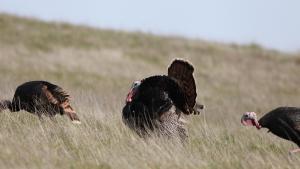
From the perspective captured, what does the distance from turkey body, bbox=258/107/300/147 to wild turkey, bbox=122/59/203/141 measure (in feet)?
3.05

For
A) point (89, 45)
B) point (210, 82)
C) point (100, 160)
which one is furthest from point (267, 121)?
point (89, 45)

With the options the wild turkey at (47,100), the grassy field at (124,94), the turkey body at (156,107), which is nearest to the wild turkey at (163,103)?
the turkey body at (156,107)

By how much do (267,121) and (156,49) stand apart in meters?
21.6

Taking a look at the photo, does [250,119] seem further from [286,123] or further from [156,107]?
[156,107]

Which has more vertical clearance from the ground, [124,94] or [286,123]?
[286,123]

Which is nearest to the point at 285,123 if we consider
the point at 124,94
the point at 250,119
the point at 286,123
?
the point at 286,123

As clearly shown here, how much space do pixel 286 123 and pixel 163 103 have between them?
4.28 ft

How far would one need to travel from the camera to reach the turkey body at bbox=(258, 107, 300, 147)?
25.8 ft

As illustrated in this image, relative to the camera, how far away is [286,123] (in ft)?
26.1

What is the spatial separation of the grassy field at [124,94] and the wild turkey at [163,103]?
203 mm

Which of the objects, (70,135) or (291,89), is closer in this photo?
(70,135)

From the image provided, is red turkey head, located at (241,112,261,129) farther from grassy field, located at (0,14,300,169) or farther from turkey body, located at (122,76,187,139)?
turkey body, located at (122,76,187,139)

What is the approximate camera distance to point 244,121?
8625 millimetres

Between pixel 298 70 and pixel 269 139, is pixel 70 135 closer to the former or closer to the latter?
pixel 269 139
